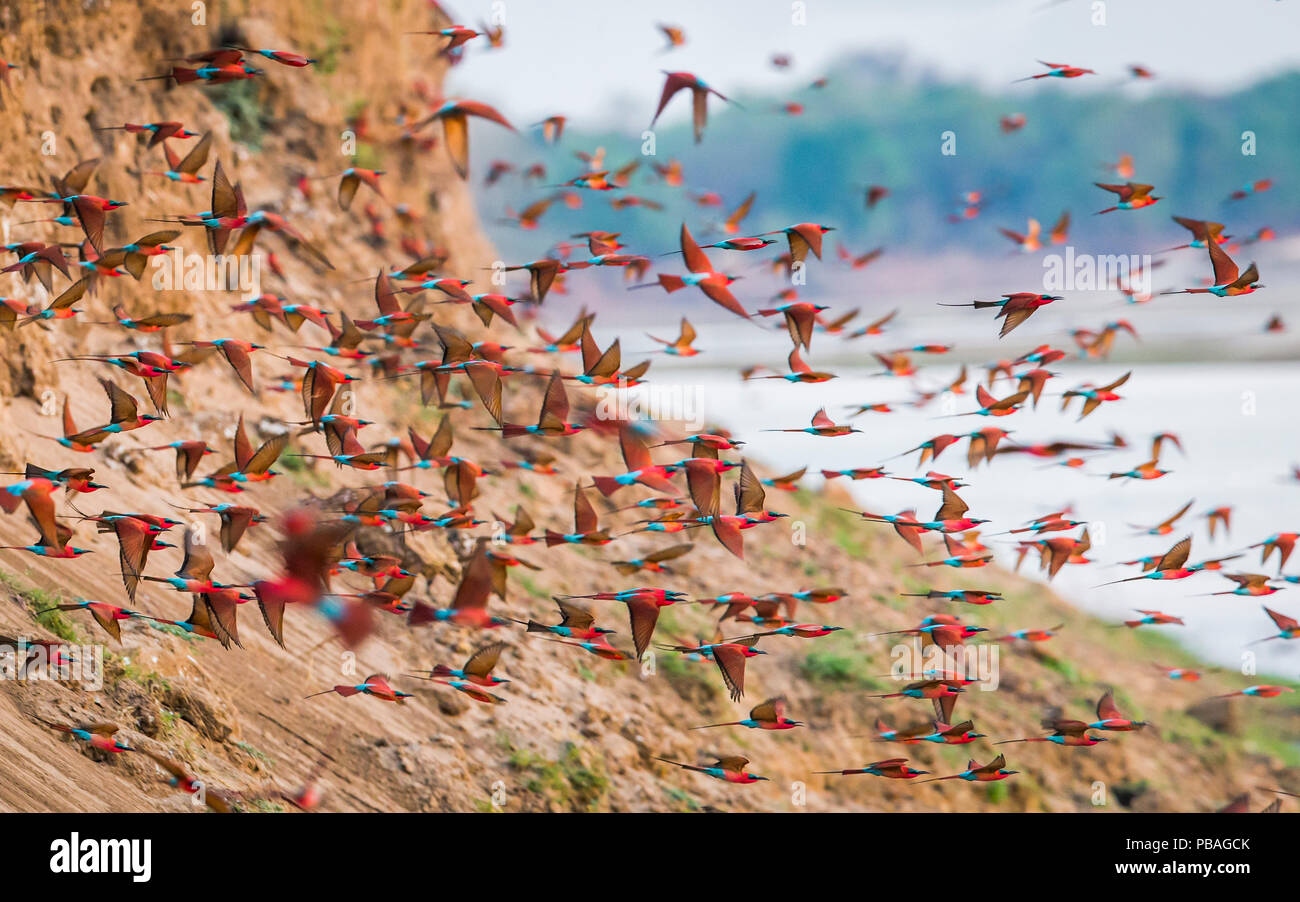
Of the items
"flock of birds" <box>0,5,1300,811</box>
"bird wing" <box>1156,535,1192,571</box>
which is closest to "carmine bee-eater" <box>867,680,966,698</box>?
"flock of birds" <box>0,5,1300,811</box>

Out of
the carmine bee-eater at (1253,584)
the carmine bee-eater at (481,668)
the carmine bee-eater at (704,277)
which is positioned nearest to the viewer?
the carmine bee-eater at (704,277)

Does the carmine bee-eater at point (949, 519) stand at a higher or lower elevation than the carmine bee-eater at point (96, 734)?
higher

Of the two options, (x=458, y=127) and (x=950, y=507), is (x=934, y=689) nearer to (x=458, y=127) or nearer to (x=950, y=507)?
(x=950, y=507)

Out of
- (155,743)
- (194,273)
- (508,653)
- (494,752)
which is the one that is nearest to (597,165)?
(194,273)

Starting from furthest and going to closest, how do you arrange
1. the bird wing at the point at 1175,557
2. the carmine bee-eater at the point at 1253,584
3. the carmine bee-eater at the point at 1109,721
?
the carmine bee-eater at the point at 1253,584
the bird wing at the point at 1175,557
the carmine bee-eater at the point at 1109,721

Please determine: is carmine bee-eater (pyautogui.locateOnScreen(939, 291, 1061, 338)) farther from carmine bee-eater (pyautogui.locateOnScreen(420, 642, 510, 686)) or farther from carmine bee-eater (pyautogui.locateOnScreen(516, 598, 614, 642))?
carmine bee-eater (pyautogui.locateOnScreen(420, 642, 510, 686))

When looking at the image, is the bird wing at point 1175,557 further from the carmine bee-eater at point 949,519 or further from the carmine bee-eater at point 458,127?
the carmine bee-eater at point 458,127

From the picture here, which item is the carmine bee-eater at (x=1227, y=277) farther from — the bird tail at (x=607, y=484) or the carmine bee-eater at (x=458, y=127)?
the carmine bee-eater at (x=458, y=127)

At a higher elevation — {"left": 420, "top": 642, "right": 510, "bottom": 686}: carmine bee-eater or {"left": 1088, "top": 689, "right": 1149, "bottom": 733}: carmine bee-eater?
{"left": 420, "top": 642, "right": 510, "bottom": 686}: carmine bee-eater

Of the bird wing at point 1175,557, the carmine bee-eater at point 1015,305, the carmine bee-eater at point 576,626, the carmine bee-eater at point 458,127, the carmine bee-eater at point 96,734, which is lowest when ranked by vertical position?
the carmine bee-eater at point 96,734

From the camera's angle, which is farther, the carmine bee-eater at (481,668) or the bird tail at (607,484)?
the carmine bee-eater at (481,668)

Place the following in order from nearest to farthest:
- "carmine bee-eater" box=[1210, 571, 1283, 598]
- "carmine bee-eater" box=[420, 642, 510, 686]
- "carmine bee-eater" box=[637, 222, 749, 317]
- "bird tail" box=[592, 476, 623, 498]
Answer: "carmine bee-eater" box=[637, 222, 749, 317] → "bird tail" box=[592, 476, 623, 498] → "carmine bee-eater" box=[420, 642, 510, 686] → "carmine bee-eater" box=[1210, 571, 1283, 598]

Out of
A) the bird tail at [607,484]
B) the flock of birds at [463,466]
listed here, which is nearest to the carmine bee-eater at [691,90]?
Result: the flock of birds at [463,466]
